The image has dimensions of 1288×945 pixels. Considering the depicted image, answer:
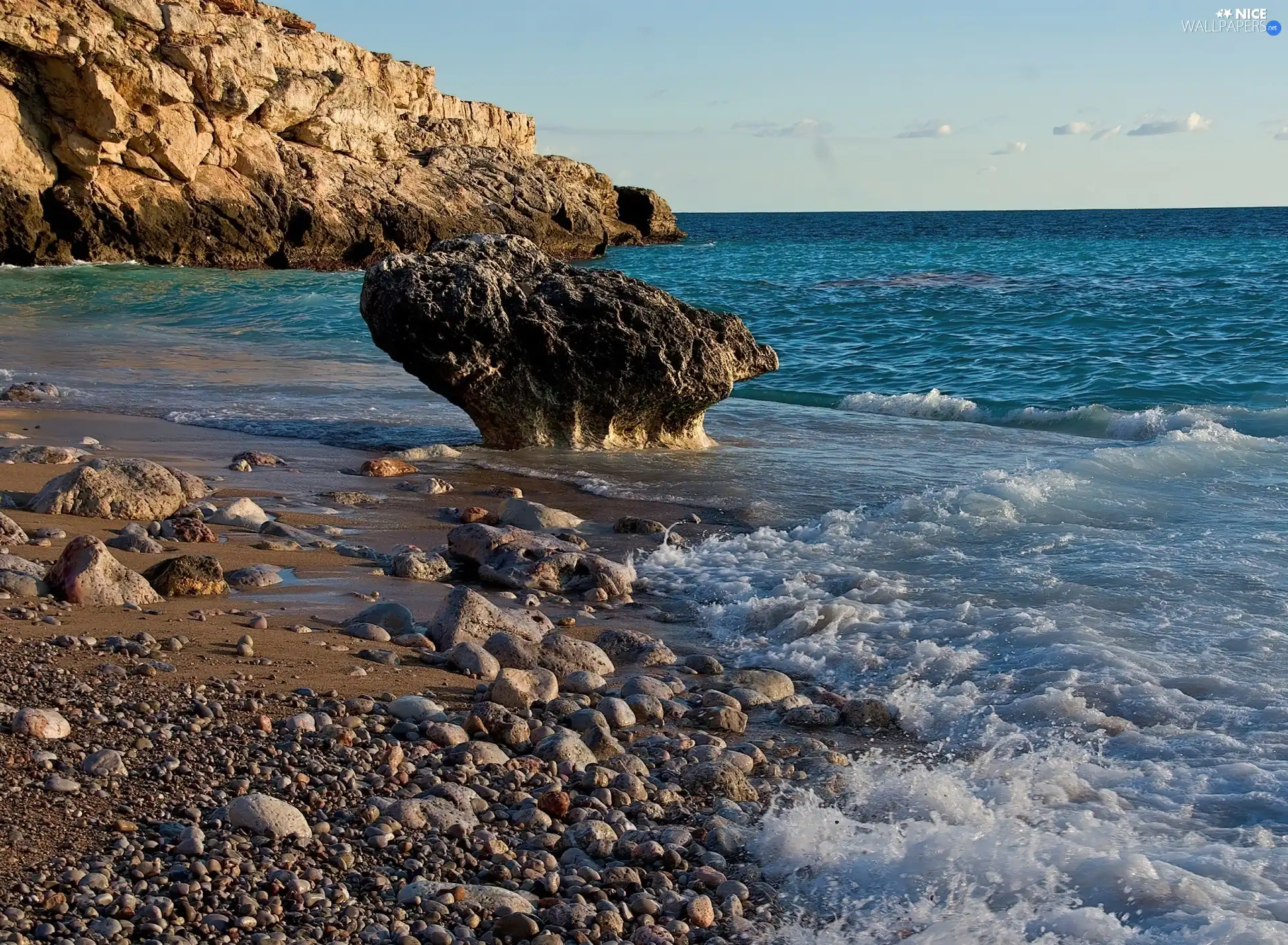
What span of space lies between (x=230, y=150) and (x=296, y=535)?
33260mm

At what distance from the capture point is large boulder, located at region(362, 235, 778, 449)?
9086mm

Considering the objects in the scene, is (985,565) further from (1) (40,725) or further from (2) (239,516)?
(1) (40,725)

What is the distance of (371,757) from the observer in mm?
3445

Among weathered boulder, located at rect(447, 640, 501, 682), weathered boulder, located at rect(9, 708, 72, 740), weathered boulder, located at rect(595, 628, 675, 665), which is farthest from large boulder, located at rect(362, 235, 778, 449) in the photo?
weathered boulder, located at rect(9, 708, 72, 740)

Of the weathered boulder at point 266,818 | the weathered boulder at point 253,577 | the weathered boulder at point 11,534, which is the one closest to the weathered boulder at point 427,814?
the weathered boulder at point 266,818

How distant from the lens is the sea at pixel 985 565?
3.11 metres

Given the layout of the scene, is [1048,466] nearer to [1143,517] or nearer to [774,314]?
[1143,517]

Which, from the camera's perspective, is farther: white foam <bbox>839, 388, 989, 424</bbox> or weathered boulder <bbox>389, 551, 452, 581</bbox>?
white foam <bbox>839, 388, 989, 424</bbox>

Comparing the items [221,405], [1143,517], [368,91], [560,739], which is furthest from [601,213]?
[560,739]

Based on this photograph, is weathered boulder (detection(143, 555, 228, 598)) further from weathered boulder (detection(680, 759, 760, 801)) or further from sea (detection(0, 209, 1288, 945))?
weathered boulder (detection(680, 759, 760, 801))

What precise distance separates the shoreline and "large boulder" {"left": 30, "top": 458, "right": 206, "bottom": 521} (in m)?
0.32

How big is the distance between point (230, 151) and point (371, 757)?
119ft

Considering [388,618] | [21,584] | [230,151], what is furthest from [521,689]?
[230,151]

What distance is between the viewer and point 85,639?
406 centimetres
